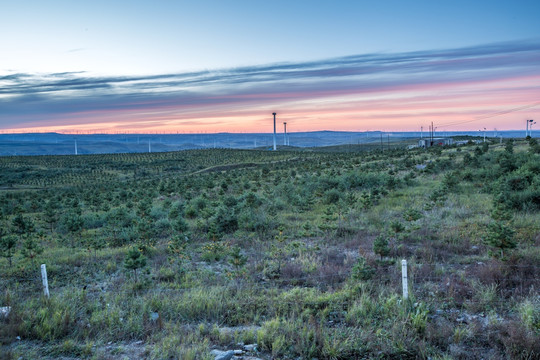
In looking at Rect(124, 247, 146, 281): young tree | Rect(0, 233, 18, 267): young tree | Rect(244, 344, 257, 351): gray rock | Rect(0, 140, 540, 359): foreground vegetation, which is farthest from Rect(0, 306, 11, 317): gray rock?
Rect(0, 233, 18, 267): young tree

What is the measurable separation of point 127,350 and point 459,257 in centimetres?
893

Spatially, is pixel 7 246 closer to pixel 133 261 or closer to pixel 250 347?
pixel 133 261

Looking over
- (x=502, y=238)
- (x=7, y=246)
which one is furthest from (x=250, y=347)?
(x=7, y=246)

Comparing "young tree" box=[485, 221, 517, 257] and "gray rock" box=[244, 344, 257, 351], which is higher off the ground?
"young tree" box=[485, 221, 517, 257]

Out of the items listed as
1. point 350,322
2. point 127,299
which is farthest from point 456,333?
point 127,299

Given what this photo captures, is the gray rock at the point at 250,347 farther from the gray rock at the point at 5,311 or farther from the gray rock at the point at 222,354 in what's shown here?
the gray rock at the point at 5,311

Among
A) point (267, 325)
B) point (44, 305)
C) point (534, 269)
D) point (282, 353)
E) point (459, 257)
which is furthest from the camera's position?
point (459, 257)

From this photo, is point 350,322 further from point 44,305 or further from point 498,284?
point 44,305

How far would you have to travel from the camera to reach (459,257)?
10508mm

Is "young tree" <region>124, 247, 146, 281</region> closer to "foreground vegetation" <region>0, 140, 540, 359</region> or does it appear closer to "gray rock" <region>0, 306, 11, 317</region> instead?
"foreground vegetation" <region>0, 140, 540, 359</region>

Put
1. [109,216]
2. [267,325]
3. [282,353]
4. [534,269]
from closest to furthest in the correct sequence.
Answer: [282,353] < [267,325] < [534,269] < [109,216]

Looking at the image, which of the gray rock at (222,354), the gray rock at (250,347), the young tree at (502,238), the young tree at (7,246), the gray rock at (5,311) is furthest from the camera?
the young tree at (7,246)

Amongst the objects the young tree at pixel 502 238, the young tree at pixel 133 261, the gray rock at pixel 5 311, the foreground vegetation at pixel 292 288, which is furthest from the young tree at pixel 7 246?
the young tree at pixel 502 238

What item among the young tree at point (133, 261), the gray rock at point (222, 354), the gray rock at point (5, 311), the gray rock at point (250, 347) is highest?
the young tree at point (133, 261)
